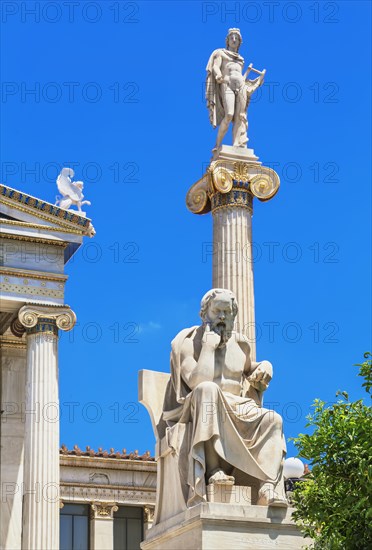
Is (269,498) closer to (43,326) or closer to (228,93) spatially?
(228,93)

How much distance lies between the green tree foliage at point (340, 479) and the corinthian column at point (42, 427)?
17261mm

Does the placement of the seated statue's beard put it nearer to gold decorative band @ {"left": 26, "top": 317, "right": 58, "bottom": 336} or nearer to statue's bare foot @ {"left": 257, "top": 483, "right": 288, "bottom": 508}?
statue's bare foot @ {"left": 257, "top": 483, "right": 288, "bottom": 508}

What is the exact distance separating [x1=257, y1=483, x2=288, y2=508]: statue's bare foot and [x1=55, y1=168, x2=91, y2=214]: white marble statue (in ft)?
73.3

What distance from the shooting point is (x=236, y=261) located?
23.7 m

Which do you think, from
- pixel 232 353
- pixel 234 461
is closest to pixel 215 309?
pixel 232 353

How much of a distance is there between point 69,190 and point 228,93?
29.5 feet

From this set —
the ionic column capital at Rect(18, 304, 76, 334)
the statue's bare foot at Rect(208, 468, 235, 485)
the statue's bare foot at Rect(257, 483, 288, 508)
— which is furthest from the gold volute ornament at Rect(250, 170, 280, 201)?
the statue's bare foot at Rect(208, 468, 235, 485)

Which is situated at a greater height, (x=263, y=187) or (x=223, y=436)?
(x=263, y=187)

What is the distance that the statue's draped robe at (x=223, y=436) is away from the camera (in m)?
11.5

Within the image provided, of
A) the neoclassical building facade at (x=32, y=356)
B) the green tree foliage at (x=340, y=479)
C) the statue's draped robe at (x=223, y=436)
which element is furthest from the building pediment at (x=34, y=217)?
the statue's draped robe at (x=223, y=436)

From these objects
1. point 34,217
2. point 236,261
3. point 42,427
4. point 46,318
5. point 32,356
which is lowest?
point 42,427

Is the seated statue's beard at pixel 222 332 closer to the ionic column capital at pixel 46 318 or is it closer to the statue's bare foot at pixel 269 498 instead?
the statue's bare foot at pixel 269 498

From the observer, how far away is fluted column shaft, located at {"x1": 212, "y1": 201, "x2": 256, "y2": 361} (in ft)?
76.6

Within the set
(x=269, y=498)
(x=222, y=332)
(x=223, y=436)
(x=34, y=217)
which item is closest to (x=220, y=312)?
(x=222, y=332)
